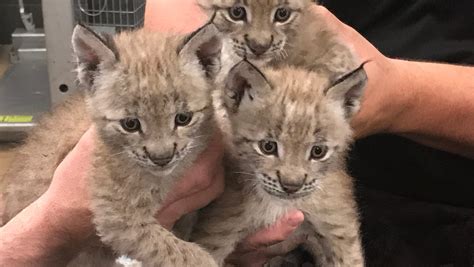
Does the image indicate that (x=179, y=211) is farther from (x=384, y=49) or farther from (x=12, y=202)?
(x=384, y=49)

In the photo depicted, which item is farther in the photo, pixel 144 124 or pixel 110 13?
pixel 110 13

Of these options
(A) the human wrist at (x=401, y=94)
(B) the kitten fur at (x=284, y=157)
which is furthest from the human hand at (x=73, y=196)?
(A) the human wrist at (x=401, y=94)

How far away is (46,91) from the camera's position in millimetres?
3281

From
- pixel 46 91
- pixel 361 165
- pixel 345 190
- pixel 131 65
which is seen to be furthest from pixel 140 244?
pixel 46 91

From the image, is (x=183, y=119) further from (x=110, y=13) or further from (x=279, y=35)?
(x=110, y=13)

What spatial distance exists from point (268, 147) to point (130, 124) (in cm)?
25

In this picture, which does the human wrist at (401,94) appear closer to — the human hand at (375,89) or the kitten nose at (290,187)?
the human hand at (375,89)

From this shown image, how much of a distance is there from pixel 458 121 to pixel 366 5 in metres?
0.38

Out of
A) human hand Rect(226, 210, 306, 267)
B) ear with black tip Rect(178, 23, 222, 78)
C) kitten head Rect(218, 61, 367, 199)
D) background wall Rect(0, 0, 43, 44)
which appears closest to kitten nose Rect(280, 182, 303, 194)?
kitten head Rect(218, 61, 367, 199)

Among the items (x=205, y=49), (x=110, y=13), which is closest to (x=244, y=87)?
(x=205, y=49)

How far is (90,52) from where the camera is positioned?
1319mm

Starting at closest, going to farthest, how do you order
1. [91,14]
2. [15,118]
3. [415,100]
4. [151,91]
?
[151,91] → [415,100] → [91,14] → [15,118]

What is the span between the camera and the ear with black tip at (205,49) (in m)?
1.29

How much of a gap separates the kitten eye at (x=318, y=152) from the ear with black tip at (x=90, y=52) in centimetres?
39
